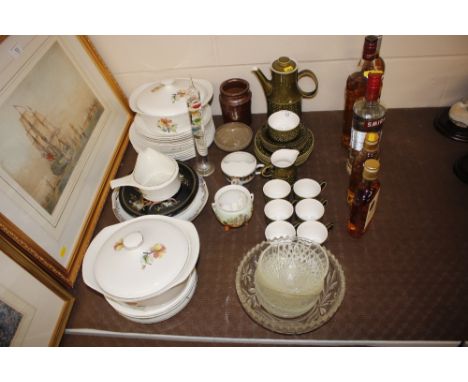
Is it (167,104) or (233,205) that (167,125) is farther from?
(233,205)

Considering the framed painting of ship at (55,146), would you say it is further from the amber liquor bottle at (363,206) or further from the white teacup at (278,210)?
the amber liquor bottle at (363,206)

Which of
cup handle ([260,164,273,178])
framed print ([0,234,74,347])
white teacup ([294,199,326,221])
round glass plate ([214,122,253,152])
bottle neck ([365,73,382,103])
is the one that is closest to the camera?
framed print ([0,234,74,347])

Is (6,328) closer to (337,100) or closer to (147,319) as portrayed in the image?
(147,319)

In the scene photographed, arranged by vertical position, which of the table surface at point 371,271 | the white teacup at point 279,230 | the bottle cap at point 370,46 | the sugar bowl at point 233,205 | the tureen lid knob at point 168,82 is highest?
the bottle cap at point 370,46

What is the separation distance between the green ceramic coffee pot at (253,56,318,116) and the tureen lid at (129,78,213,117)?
18 cm

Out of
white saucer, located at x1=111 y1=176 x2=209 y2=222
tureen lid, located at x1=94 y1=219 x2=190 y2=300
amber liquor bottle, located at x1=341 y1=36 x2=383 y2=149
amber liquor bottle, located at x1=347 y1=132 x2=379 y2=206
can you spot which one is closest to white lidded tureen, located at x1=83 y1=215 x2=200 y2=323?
tureen lid, located at x1=94 y1=219 x2=190 y2=300

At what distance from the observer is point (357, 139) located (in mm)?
933

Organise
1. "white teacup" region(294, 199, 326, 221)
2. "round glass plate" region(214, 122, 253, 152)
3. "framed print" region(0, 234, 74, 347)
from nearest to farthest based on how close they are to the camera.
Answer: "framed print" region(0, 234, 74, 347), "white teacup" region(294, 199, 326, 221), "round glass plate" region(214, 122, 253, 152)

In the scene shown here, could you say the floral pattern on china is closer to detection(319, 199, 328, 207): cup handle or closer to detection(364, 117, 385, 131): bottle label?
detection(319, 199, 328, 207): cup handle

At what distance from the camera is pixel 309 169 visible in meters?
1.09

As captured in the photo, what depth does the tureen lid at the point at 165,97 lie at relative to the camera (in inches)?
41.4

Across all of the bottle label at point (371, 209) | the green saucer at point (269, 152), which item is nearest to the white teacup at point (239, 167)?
the green saucer at point (269, 152)

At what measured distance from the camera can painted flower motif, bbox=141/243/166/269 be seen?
2.49 feet

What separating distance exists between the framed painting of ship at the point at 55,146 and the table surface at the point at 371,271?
0.31 ft
